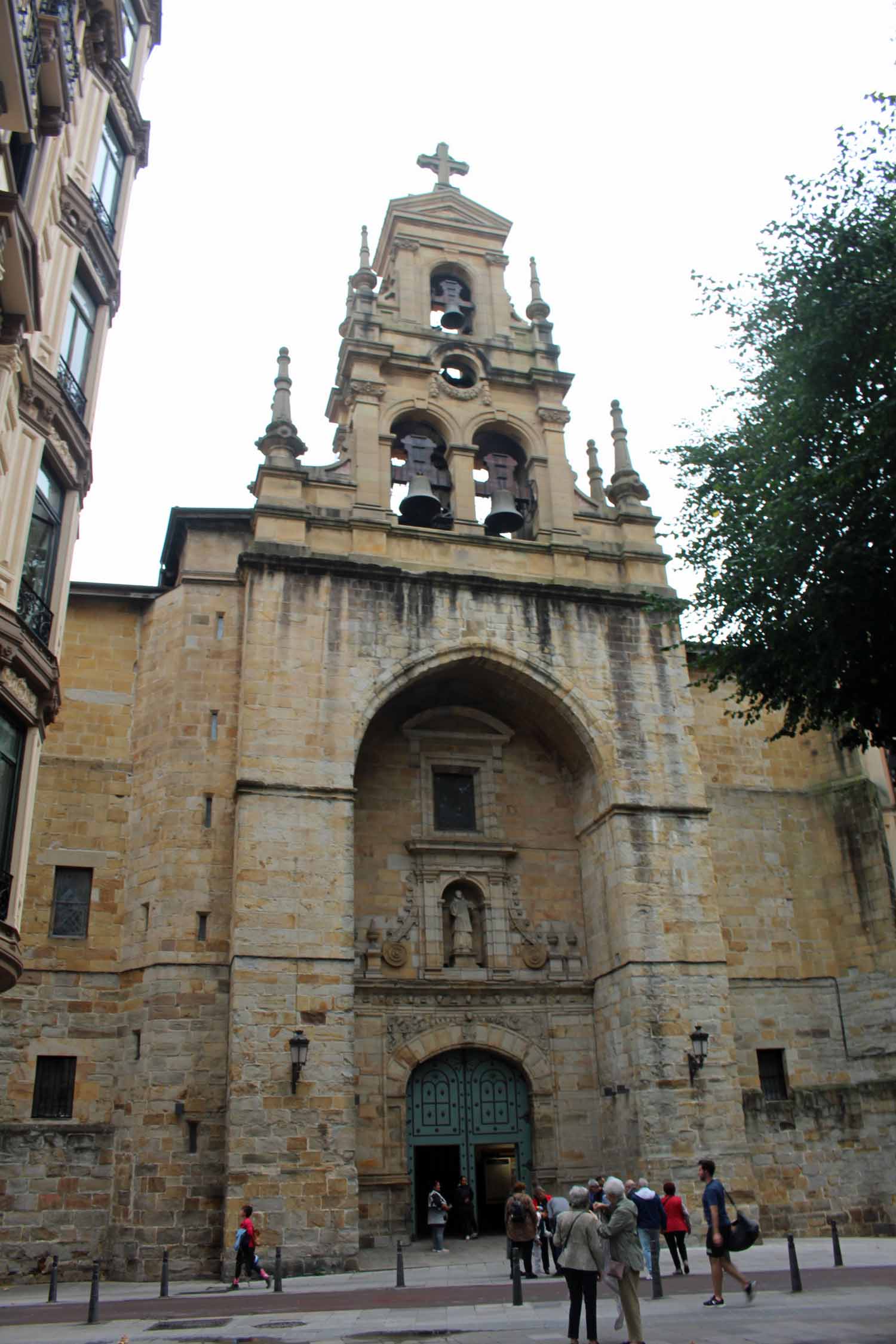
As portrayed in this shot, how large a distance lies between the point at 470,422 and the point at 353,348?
291 cm

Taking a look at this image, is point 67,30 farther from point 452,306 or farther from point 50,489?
point 452,306

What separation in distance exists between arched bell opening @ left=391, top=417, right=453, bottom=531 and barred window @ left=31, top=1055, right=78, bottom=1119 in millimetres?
11812

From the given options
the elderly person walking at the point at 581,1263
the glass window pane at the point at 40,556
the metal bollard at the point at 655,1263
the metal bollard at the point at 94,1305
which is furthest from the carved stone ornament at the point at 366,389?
the elderly person walking at the point at 581,1263

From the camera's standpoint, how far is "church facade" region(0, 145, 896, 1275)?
17656mm

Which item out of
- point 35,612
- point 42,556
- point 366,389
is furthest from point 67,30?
point 366,389

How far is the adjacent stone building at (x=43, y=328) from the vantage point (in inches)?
450

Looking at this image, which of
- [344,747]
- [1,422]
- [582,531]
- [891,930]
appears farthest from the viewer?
[582,531]

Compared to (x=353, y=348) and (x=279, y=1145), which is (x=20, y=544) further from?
(x=353, y=348)

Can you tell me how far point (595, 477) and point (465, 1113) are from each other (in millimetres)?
14065

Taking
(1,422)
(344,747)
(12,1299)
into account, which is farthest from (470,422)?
(12,1299)

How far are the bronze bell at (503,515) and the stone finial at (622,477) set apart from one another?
239 centimetres

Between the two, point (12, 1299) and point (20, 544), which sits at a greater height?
point (20, 544)

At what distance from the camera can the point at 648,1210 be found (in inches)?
502

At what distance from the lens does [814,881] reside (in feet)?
76.4
